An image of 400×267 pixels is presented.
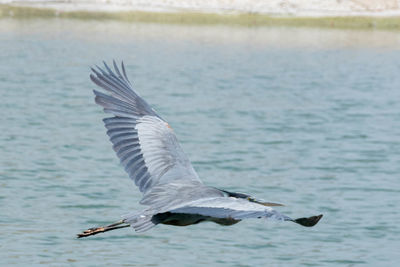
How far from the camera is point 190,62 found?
87.7 ft

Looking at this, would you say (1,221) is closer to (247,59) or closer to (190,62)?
(190,62)

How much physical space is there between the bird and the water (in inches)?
84.1

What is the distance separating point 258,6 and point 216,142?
21.6 m

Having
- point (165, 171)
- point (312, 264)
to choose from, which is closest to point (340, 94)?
point (312, 264)

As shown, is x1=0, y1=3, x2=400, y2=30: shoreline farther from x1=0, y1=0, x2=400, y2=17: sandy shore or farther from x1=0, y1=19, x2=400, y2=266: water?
x1=0, y1=19, x2=400, y2=266: water

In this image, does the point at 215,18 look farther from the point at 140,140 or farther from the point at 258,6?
the point at 140,140

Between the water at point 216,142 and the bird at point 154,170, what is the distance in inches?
84.1

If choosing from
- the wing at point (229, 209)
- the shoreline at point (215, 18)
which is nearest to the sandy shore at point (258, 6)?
the shoreline at point (215, 18)

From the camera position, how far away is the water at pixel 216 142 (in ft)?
34.3

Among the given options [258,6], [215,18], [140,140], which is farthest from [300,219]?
[258,6]

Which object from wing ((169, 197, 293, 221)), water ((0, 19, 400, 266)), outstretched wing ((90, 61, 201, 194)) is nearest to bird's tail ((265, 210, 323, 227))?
wing ((169, 197, 293, 221))

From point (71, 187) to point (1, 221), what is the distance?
204 centimetres

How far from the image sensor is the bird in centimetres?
670

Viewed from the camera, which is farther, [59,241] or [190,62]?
[190,62]
